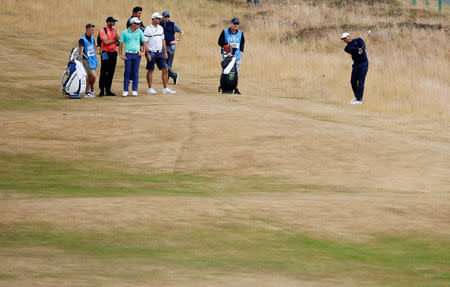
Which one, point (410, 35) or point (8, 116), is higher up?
point (410, 35)

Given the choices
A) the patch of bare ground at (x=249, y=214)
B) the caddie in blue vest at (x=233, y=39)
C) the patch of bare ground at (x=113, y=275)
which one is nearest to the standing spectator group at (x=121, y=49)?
the caddie in blue vest at (x=233, y=39)

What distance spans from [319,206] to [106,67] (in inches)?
398

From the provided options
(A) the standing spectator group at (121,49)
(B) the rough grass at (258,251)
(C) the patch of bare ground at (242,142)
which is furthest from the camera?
(A) the standing spectator group at (121,49)

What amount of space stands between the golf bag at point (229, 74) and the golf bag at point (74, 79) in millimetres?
3368

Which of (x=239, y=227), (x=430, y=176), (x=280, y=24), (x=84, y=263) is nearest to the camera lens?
(x=84, y=263)

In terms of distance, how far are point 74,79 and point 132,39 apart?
5.08 feet

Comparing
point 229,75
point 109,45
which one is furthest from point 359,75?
point 109,45

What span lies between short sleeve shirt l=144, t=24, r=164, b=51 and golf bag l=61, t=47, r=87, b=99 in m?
1.67

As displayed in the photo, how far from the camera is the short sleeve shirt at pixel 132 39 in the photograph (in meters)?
17.0

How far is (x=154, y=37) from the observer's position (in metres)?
17.8

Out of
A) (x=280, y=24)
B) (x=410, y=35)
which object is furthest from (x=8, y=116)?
(x=280, y=24)

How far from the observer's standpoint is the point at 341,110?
17797mm

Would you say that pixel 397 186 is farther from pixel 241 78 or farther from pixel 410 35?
pixel 410 35

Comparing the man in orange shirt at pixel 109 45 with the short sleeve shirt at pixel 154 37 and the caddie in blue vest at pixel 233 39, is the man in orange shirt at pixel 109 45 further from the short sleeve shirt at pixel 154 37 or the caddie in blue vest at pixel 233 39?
the caddie in blue vest at pixel 233 39
